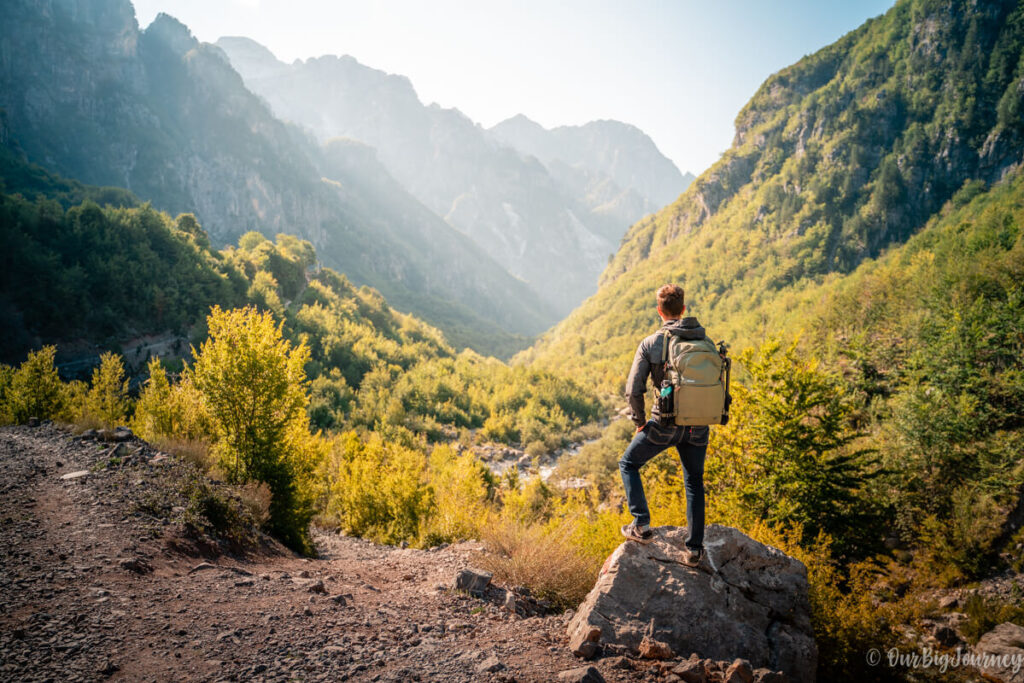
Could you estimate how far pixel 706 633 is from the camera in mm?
4770

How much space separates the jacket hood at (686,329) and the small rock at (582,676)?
10.7 feet

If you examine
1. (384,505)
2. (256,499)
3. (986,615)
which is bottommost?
(986,615)

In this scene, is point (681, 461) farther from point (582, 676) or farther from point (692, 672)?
point (582, 676)

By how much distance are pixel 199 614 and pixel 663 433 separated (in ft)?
17.5

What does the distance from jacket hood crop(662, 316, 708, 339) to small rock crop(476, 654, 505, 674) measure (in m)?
3.61

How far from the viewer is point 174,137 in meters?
121

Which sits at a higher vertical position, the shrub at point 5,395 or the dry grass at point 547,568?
the shrub at point 5,395

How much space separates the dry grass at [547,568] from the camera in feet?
20.2

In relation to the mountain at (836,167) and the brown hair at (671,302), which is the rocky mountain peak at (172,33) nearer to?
the mountain at (836,167)

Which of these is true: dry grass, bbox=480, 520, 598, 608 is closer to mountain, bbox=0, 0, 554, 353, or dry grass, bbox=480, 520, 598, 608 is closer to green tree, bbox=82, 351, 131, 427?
green tree, bbox=82, 351, 131, 427

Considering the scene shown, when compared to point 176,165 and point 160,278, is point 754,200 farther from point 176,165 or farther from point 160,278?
point 176,165

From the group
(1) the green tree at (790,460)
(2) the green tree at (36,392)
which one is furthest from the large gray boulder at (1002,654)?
(2) the green tree at (36,392)

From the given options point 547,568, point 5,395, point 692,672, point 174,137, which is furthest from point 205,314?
point 174,137

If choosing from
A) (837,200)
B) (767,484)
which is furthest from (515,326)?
(767,484)
